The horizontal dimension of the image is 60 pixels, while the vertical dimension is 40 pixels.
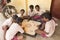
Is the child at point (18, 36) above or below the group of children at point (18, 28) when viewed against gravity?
below

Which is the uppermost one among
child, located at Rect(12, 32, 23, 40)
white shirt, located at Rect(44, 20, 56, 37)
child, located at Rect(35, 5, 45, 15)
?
child, located at Rect(35, 5, 45, 15)

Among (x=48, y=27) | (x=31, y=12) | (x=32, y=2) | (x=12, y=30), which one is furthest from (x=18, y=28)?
(x=32, y=2)

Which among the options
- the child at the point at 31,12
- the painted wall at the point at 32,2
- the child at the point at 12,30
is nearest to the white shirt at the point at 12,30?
the child at the point at 12,30

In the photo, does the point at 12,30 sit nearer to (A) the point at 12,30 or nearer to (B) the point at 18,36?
(A) the point at 12,30

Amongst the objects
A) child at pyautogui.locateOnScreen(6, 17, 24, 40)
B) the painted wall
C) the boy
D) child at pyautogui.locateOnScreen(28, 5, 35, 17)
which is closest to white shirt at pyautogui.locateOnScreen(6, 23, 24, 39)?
child at pyautogui.locateOnScreen(6, 17, 24, 40)

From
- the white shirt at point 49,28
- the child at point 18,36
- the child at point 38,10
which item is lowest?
the child at point 18,36

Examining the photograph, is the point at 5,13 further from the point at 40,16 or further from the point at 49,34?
the point at 49,34

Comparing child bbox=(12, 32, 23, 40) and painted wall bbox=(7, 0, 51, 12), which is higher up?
painted wall bbox=(7, 0, 51, 12)

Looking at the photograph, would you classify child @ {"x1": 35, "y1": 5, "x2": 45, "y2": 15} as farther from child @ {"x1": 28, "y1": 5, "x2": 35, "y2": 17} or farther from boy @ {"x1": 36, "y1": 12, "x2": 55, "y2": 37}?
boy @ {"x1": 36, "y1": 12, "x2": 55, "y2": 37}

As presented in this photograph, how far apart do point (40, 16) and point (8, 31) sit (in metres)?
0.78

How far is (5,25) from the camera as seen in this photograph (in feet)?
9.12

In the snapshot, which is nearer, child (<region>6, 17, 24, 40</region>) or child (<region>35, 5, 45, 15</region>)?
child (<region>6, 17, 24, 40</region>)

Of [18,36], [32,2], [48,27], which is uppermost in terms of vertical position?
[32,2]

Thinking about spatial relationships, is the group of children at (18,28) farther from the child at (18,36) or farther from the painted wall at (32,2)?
the painted wall at (32,2)
